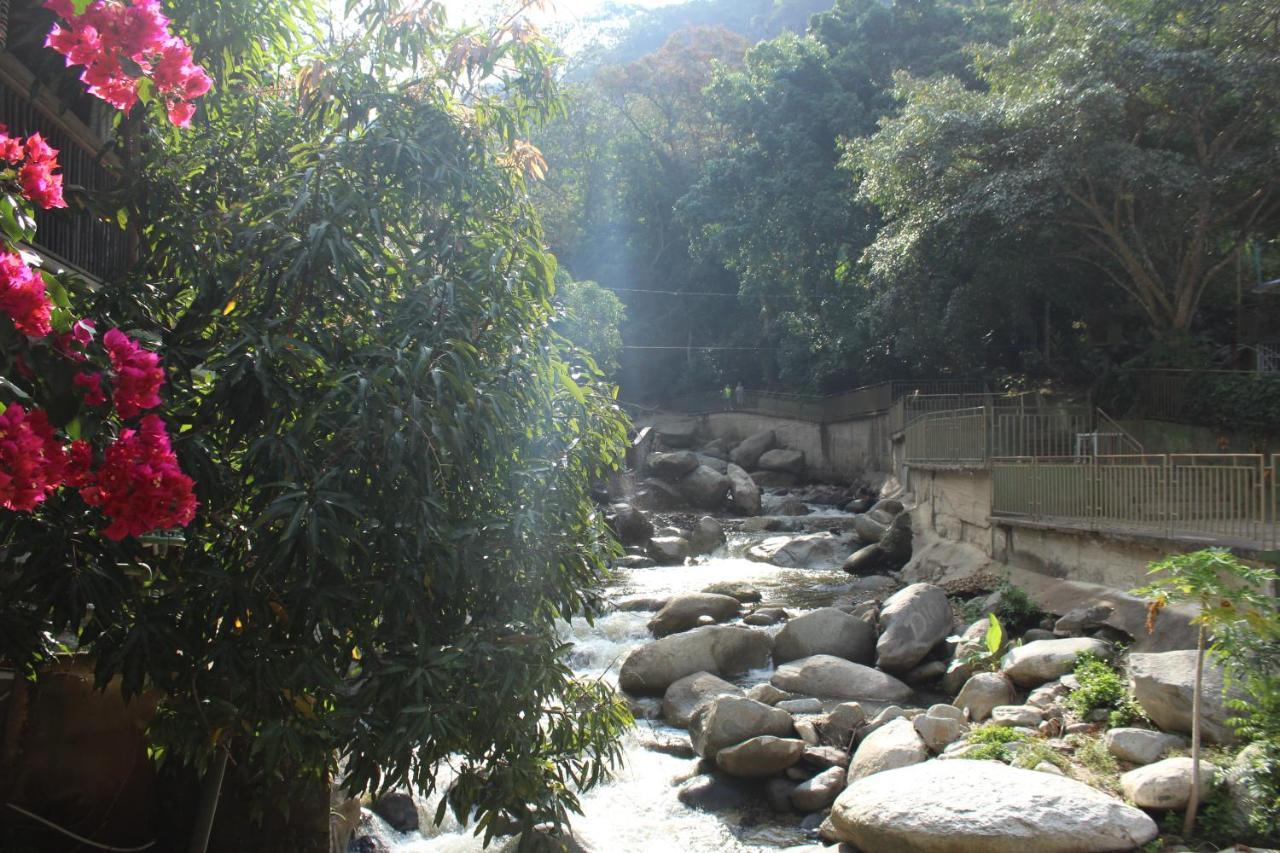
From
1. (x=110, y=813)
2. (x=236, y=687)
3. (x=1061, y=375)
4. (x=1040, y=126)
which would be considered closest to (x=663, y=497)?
(x=1061, y=375)

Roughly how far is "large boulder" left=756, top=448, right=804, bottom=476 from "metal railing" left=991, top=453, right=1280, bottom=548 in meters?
19.9

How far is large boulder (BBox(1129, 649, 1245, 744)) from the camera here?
23.4 ft

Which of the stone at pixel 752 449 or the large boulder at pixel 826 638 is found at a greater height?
the stone at pixel 752 449

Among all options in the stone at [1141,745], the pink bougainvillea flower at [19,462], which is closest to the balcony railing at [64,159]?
the pink bougainvillea flower at [19,462]

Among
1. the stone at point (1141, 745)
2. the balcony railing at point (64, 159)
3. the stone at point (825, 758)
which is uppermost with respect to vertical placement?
the balcony railing at point (64, 159)

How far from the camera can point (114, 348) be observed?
3.05 metres

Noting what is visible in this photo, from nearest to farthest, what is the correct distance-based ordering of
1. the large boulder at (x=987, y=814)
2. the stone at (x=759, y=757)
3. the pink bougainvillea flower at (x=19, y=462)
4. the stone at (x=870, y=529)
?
1. the pink bougainvillea flower at (x=19, y=462)
2. the large boulder at (x=987, y=814)
3. the stone at (x=759, y=757)
4. the stone at (x=870, y=529)

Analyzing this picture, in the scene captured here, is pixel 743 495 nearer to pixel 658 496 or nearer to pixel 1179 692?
pixel 658 496

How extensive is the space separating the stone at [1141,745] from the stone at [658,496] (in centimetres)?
2163

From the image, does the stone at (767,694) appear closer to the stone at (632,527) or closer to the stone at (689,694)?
the stone at (689,694)

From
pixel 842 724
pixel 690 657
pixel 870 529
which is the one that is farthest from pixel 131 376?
pixel 870 529

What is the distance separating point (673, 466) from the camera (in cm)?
3025

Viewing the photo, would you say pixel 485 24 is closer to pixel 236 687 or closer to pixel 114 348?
pixel 114 348

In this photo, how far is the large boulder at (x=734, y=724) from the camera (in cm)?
935
